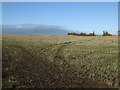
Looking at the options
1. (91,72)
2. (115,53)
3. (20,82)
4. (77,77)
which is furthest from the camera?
(115,53)

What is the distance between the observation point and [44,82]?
45.5 ft

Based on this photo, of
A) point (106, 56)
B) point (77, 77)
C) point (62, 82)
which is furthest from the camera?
point (106, 56)

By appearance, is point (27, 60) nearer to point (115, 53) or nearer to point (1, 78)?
point (1, 78)

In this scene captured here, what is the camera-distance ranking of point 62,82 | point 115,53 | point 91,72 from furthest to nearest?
1. point 115,53
2. point 91,72
3. point 62,82

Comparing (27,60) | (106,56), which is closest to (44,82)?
(27,60)

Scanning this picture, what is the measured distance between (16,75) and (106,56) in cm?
1085

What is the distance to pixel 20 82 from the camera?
1329 centimetres

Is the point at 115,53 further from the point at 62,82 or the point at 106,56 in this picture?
the point at 62,82

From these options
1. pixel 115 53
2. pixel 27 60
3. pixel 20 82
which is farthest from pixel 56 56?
pixel 20 82

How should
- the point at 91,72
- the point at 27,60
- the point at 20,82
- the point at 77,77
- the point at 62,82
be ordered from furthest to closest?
the point at 27,60 → the point at 91,72 → the point at 77,77 → the point at 62,82 → the point at 20,82

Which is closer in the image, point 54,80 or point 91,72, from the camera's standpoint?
point 54,80

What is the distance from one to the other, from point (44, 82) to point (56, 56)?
316 inches

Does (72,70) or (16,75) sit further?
(72,70)

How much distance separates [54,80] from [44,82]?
0.92 m
